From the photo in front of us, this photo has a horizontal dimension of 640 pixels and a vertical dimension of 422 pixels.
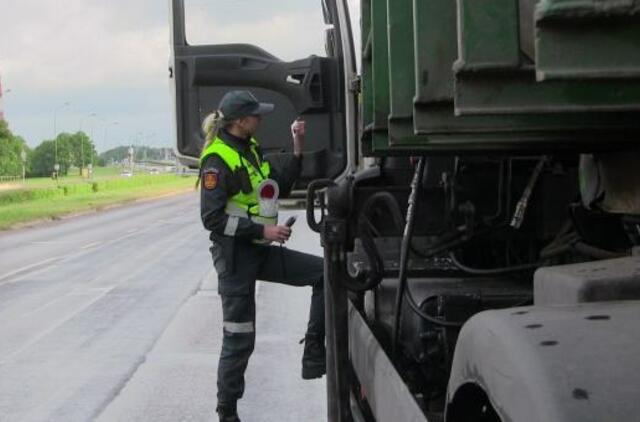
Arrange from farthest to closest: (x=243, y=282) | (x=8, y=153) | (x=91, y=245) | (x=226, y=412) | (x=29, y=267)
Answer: (x=8, y=153)
(x=91, y=245)
(x=29, y=267)
(x=226, y=412)
(x=243, y=282)

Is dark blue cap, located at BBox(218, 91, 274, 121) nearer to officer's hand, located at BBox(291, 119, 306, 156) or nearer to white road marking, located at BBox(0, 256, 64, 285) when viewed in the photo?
officer's hand, located at BBox(291, 119, 306, 156)

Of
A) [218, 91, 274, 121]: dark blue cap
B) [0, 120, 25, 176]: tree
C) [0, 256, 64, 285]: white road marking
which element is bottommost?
[0, 256, 64, 285]: white road marking

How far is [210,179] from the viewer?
4781 millimetres

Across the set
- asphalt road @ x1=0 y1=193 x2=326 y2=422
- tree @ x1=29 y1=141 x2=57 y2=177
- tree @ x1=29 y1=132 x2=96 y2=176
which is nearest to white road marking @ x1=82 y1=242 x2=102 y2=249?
asphalt road @ x1=0 y1=193 x2=326 y2=422

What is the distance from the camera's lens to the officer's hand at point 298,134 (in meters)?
4.47

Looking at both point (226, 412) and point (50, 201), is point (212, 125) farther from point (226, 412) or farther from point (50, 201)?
point (50, 201)

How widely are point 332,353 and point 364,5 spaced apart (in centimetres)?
138

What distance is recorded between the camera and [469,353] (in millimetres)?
1791

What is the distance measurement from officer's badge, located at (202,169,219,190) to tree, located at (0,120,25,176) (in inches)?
2763

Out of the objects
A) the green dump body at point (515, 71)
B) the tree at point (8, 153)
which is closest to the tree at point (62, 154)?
the tree at point (8, 153)

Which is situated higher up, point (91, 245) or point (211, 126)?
point (211, 126)

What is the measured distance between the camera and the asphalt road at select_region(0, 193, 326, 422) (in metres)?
5.91

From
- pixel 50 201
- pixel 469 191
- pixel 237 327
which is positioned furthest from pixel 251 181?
pixel 50 201

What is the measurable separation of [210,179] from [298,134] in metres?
0.59
